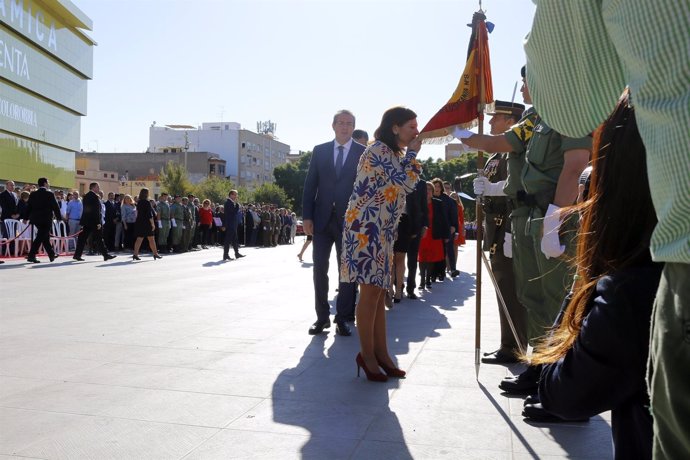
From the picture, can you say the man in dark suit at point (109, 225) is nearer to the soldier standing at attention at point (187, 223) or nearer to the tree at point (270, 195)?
the soldier standing at attention at point (187, 223)

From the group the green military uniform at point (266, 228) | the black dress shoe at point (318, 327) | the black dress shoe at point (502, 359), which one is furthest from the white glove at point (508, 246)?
the green military uniform at point (266, 228)

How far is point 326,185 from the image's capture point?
6637mm

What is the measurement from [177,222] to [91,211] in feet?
18.8

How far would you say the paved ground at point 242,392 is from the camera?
3.18m

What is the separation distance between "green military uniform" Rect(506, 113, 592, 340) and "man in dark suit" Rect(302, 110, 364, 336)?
8.01 ft

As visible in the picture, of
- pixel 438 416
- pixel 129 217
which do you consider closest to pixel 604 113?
pixel 438 416

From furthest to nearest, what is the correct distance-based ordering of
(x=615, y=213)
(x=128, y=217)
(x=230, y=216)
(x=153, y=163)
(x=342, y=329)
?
(x=153, y=163), (x=128, y=217), (x=230, y=216), (x=342, y=329), (x=615, y=213)

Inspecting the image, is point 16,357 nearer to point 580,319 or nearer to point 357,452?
point 357,452

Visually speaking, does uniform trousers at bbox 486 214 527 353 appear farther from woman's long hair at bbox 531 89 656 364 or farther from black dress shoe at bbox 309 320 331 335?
woman's long hair at bbox 531 89 656 364

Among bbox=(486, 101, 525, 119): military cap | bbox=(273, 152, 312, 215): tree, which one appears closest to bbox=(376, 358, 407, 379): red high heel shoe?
bbox=(486, 101, 525, 119): military cap

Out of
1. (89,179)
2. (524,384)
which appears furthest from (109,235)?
(89,179)

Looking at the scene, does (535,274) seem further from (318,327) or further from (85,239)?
(85,239)

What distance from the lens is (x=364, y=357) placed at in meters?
4.50

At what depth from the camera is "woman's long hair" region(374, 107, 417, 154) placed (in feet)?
15.1
